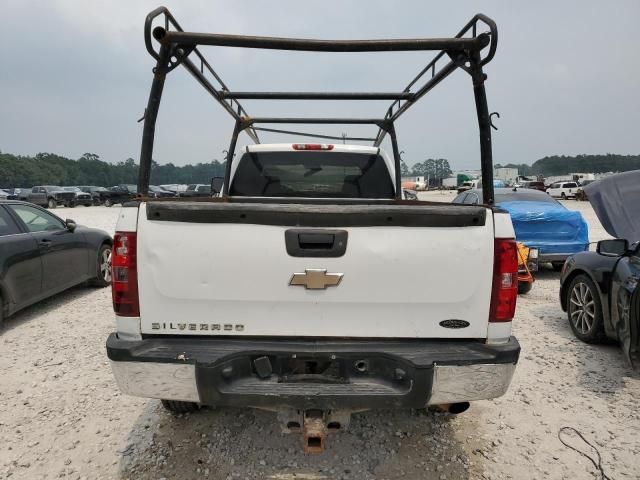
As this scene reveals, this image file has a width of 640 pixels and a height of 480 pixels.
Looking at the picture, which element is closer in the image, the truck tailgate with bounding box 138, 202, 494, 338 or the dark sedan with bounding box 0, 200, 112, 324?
the truck tailgate with bounding box 138, 202, 494, 338

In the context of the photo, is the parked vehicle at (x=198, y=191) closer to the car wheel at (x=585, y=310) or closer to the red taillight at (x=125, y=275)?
the car wheel at (x=585, y=310)

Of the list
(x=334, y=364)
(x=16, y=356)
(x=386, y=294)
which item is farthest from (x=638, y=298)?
(x=16, y=356)

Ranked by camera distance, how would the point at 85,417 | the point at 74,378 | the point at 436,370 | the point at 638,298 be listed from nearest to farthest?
the point at 436,370 → the point at 85,417 → the point at 638,298 → the point at 74,378

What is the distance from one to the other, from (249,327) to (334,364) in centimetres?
49

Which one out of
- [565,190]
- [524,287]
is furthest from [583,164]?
[524,287]

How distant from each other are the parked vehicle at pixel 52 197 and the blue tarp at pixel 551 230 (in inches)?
1330

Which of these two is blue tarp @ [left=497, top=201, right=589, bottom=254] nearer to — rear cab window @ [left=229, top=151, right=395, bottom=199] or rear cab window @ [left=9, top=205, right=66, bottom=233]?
rear cab window @ [left=229, top=151, right=395, bottom=199]

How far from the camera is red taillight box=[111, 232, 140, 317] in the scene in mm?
2111

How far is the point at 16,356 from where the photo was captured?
13.8 ft

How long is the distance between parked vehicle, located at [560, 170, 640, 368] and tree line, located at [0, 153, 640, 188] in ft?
158

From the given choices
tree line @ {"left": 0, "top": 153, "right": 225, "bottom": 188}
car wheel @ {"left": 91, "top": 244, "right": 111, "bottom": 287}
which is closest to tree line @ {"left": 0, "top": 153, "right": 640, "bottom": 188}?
tree line @ {"left": 0, "top": 153, "right": 225, "bottom": 188}

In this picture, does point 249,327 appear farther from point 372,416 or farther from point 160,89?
point 160,89

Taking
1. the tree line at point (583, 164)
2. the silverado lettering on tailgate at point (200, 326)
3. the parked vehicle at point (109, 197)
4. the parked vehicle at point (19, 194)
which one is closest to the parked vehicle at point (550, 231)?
the silverado lettering on tailgate at point (200, 326)

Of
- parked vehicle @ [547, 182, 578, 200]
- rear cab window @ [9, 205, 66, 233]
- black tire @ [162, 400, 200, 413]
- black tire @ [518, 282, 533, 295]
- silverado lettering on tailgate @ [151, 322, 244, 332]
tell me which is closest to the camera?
silverado lettering on tailgate @ [151, 322, 244, 332]
